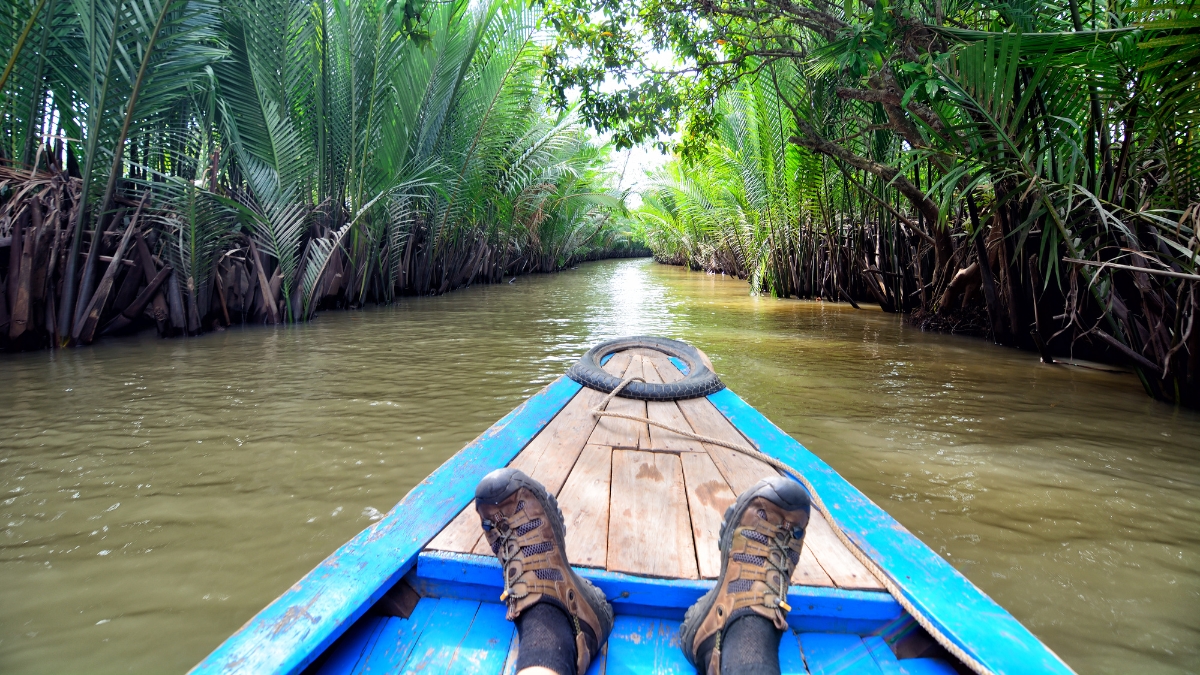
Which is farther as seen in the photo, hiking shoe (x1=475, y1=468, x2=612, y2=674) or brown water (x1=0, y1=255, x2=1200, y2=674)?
brown water (x1=0, y1=255, x2=1200, y2=674)

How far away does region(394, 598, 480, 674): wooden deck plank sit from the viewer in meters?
1.13

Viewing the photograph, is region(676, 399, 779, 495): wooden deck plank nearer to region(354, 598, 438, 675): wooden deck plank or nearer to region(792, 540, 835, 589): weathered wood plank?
region(792, 540, 835, 589): weathered wood plank

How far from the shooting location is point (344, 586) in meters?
1.21

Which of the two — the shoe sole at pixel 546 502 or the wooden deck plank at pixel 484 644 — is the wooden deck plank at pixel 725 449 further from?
the wooden deck plank at pixel 484 644

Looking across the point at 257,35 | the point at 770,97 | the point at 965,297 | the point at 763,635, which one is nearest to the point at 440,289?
the point at 257,35

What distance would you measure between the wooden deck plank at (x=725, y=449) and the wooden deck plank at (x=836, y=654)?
58 cm

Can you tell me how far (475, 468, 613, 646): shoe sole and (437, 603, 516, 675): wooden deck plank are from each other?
18 centimetres

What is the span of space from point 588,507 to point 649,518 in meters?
0.18

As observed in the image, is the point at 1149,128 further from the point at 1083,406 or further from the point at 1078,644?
the point at 1078,644

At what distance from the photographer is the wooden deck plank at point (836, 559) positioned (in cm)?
129

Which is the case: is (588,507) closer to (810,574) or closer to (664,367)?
(810,574)

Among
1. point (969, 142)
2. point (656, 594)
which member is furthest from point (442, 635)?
point (969, 142)

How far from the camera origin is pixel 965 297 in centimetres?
676

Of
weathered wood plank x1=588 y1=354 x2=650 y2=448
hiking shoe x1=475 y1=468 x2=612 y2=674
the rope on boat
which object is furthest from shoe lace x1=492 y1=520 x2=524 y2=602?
weathered wood plank x1=588 y1=354 x2=650 y2=448
